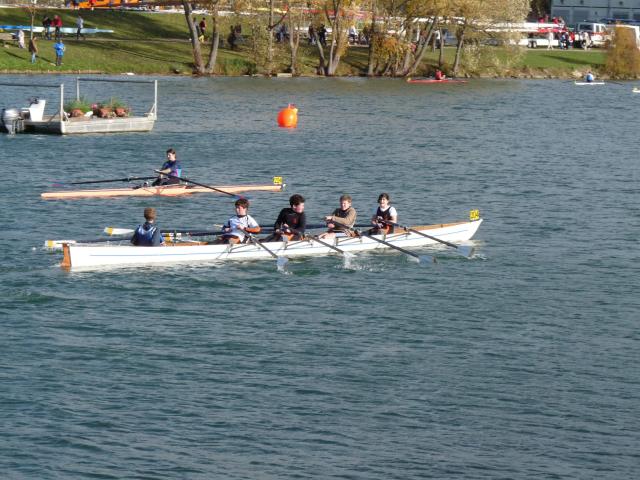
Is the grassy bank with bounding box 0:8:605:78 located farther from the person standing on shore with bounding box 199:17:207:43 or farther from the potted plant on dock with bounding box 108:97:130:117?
the potted plant on dock with bounding box 108:97:130:117

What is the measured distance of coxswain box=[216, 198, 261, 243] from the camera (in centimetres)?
3047

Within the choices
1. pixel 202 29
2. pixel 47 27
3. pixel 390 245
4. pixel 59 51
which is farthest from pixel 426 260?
pixel 202 29

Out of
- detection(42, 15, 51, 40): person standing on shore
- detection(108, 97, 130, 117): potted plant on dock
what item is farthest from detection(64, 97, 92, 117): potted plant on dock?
detection(42, 15, 51, 40): person standing on shore

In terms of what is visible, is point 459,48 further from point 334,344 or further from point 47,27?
point 334,344

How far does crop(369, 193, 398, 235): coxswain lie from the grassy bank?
2041 inches

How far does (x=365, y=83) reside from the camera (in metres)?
90.1

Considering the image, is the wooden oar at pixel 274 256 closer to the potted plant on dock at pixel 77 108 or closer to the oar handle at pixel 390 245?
the oar handle at pixel 390 245

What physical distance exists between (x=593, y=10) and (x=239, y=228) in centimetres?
12473

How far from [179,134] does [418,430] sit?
39834mm

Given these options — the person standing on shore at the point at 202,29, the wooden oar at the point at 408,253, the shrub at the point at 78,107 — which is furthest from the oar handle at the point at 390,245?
the person standing on shore at the point at 202,29

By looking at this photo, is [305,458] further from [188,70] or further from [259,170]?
[188,70]

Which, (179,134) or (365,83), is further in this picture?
(365,83)

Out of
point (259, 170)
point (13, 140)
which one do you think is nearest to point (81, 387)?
point (259, 170)

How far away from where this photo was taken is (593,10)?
147375 mm
